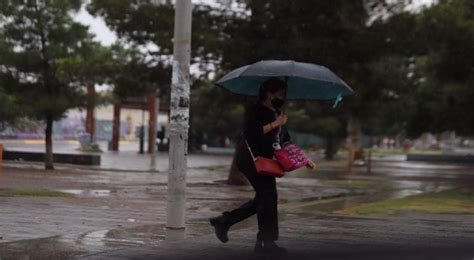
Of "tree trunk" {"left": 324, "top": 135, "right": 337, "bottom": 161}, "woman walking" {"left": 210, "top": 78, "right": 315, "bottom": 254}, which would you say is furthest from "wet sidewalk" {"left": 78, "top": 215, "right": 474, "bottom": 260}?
"tree trunk" {"left": 324, "top": 135, "right": 337, "bottom": 161}

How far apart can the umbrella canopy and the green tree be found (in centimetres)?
1457

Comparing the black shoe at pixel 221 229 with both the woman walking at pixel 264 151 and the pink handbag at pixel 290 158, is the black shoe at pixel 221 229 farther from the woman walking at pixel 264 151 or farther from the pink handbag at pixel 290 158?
the pink handbag at pixel 290 158

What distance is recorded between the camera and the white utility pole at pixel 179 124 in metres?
9.90

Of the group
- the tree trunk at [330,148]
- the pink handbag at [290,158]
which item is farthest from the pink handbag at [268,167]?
the tree trunk at [330,148]

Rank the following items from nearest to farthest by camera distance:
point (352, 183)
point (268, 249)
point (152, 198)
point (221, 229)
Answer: point (268, 249) < point (221, 229) < point (152, 198) < point (352, 183)

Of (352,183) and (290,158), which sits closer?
(290,158)

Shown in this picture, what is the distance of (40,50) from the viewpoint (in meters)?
23.4

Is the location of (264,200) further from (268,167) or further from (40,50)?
(40,50)

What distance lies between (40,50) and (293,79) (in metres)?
15.9

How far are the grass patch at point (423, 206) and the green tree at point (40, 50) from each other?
40.1 ft

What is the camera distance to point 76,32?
23.5m

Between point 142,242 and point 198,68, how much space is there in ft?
38.0

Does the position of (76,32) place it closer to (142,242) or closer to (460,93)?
(460,93)

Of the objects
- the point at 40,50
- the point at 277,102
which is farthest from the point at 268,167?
the point at 40,50
